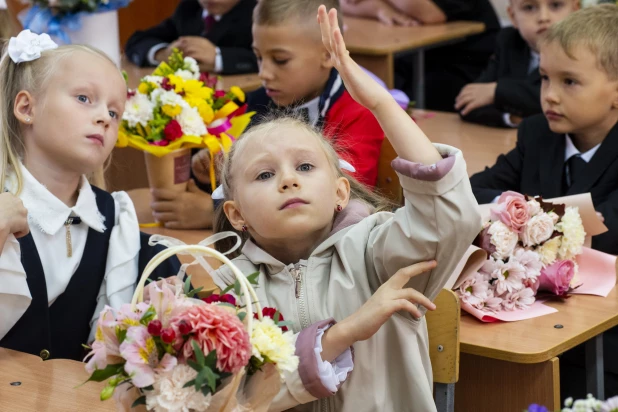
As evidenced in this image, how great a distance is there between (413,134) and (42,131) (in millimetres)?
959

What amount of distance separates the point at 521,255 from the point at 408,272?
68 centimetres

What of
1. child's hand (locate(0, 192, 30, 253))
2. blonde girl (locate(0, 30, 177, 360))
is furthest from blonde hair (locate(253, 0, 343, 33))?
child's hand (locate(0, 192, 30, 253))

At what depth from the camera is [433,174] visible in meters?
1.62

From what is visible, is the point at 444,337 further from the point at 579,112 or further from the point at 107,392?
the point at 579,112

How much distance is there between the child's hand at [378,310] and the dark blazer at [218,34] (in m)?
3.00

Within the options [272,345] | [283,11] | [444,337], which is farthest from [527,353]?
[283,11]

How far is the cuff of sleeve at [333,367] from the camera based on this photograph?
1729 millimetres

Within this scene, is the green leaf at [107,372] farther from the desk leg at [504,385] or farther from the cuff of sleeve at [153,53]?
the cuff of sleeve at [153,53]

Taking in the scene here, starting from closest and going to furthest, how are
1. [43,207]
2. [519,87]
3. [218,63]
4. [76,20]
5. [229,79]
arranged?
[43,207], [76,20], [519,87], [229,79], [218,63]

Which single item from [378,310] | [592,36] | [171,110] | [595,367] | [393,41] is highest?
[592,36]

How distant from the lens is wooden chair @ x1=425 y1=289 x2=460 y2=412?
2006 mm

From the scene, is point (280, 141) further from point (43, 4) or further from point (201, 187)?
point (43, 4)

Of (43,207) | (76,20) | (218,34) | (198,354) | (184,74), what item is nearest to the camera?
(198,354)

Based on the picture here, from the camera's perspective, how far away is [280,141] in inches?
75.6
